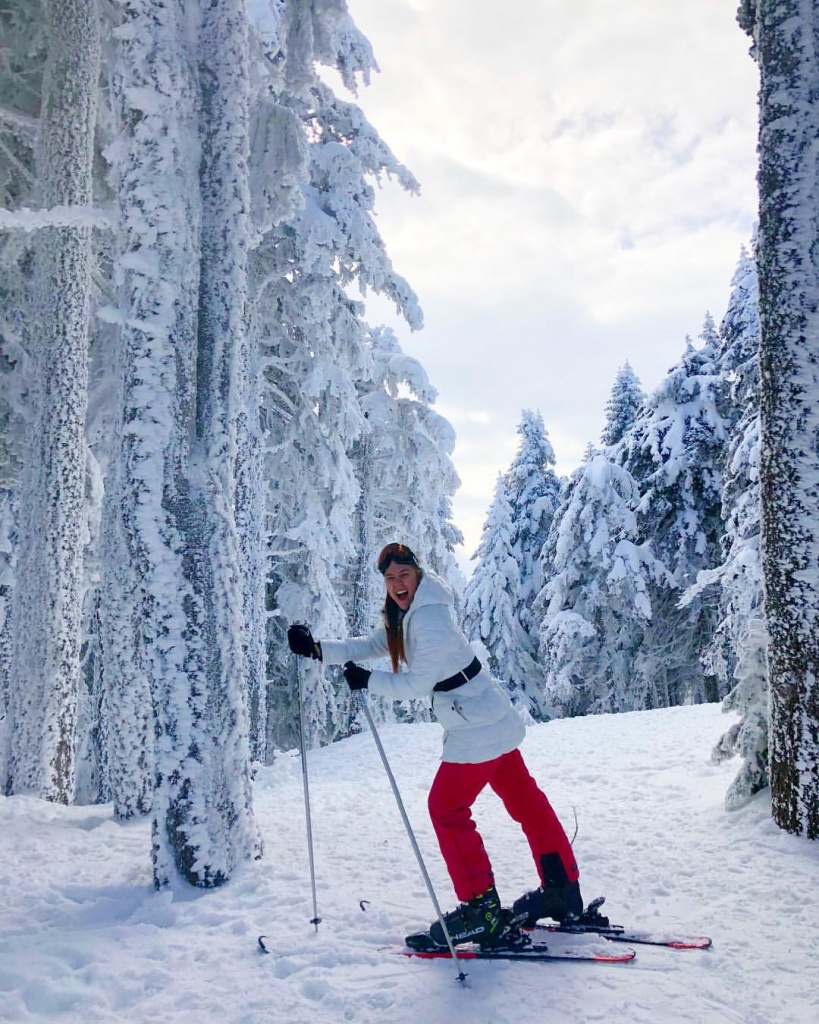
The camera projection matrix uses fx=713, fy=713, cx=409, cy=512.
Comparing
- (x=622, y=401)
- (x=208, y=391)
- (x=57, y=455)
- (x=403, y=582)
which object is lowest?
(x=403, y=582)

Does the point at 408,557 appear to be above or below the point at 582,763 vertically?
above

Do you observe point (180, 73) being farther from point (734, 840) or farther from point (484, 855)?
point (734, 840)

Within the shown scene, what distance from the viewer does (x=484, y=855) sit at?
3.79m

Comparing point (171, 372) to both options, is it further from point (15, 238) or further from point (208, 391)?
point (15, 238)

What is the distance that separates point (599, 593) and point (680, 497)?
12.4 feet

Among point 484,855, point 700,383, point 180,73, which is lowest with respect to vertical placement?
point 484,855

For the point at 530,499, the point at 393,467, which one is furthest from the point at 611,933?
the point at 530,499

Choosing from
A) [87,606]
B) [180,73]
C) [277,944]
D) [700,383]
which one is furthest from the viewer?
[700,383]

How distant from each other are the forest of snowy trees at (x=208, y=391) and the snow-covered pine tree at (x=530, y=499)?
11213mm

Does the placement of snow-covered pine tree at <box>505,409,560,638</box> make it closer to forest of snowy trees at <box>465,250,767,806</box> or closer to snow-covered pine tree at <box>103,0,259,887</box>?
forest of snowy trees at <box>465,250,767,806</box>

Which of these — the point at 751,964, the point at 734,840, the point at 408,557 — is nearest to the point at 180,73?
the point at 408,557

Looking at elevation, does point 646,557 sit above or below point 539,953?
above

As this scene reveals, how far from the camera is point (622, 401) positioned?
91.0ft

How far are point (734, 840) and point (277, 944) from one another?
3.64 metres
